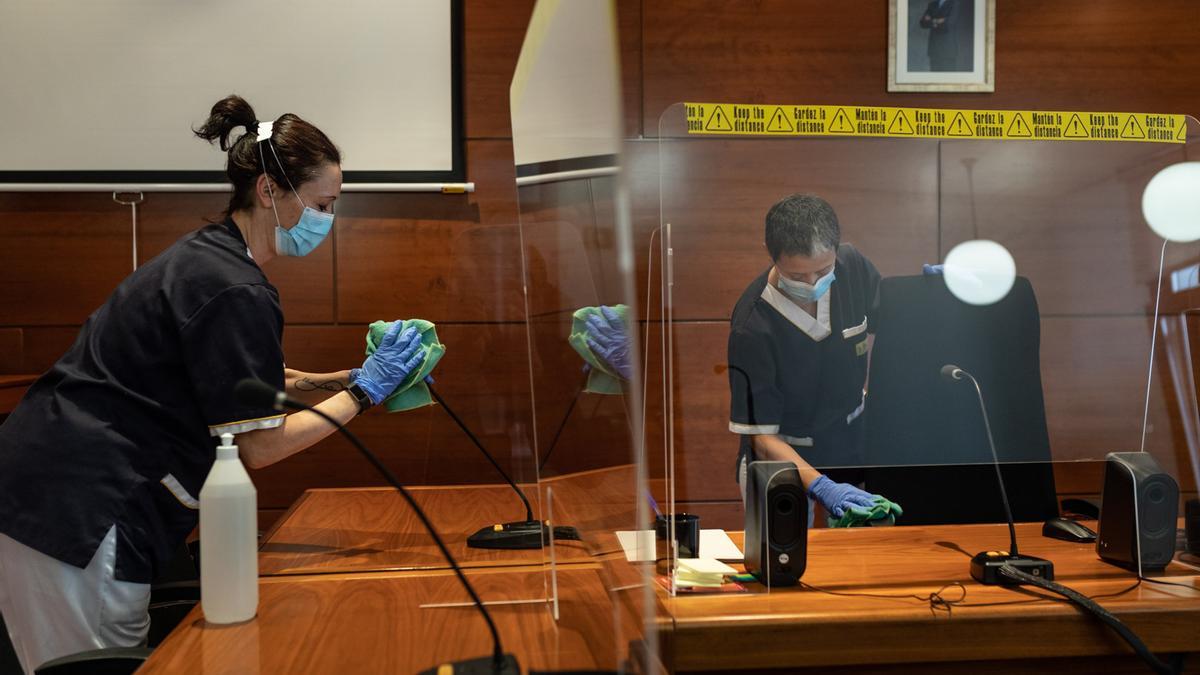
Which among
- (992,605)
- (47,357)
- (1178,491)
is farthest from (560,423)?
(47,357)

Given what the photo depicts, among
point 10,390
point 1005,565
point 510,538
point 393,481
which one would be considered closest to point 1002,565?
point 1005,565

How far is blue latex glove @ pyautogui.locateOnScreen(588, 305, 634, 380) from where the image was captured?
2.30ft

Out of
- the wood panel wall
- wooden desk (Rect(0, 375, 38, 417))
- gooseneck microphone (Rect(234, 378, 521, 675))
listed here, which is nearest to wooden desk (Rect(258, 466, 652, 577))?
gooseneck microphone (Rect(234, 378, 521, 675))

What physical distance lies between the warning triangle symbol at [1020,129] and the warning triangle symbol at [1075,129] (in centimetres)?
7

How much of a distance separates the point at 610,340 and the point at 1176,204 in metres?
1.29

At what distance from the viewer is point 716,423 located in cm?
142

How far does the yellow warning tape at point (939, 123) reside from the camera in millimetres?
1496

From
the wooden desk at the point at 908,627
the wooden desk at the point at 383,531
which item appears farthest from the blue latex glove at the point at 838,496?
the wooden desk at the point at 383,531

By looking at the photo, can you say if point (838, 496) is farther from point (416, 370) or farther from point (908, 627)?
point (416, 370)

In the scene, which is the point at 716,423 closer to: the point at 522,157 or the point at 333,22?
the point at 522,157

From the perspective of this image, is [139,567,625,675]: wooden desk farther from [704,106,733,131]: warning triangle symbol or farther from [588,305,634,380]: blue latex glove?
[704,106,733,131]: warning triangle symbol

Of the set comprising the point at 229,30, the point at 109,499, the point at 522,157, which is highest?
the point at 229,30

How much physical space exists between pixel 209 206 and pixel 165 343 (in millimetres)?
1548

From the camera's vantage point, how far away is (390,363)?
1.90 m
